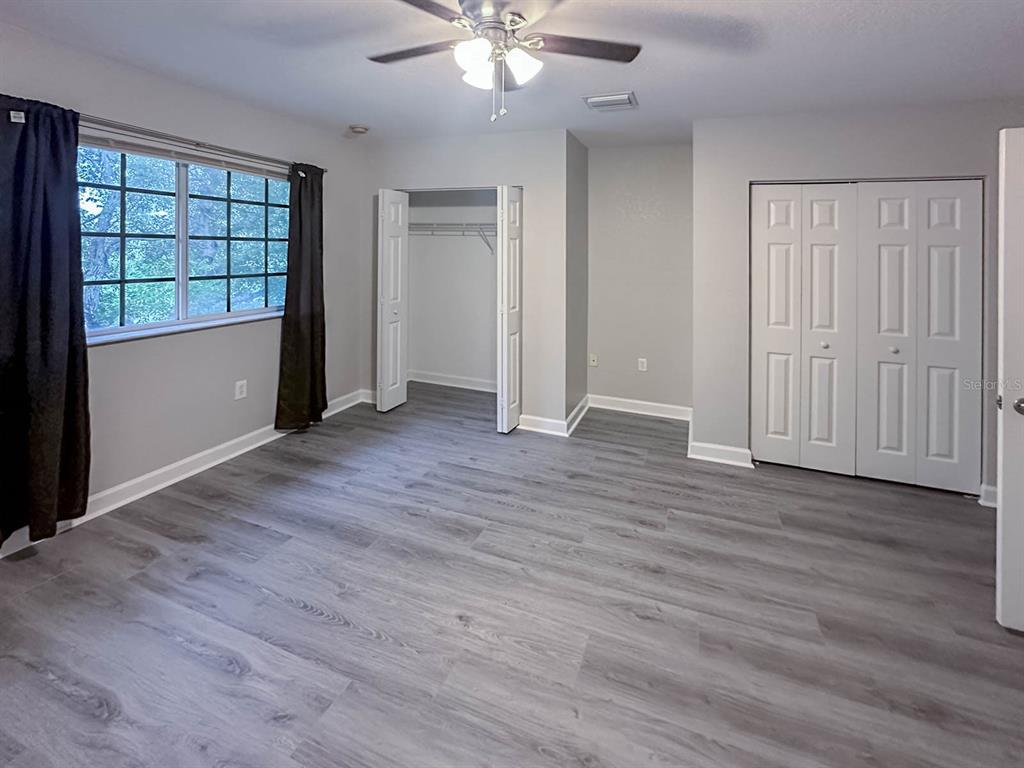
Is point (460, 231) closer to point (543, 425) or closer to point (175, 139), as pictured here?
point (543, 425)

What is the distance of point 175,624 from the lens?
211 cm

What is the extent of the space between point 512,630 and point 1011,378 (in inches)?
82.4

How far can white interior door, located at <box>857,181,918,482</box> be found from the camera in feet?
11.2

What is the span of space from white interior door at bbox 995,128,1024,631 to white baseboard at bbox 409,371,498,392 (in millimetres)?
4421

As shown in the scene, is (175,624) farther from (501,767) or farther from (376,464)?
(376,464)

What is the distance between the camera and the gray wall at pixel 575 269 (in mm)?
4402

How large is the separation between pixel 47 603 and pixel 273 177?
304 centimetres

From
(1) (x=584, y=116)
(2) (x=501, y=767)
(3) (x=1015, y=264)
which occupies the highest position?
(1) (x=584, y=116)

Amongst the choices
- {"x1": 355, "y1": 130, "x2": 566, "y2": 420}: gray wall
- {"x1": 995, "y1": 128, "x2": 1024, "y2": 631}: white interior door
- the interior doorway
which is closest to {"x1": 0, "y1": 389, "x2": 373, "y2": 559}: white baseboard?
the interior doorway

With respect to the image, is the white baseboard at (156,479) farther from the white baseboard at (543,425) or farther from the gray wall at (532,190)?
the gray wall at (532,190)

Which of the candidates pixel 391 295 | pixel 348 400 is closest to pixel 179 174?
pixel 391 295

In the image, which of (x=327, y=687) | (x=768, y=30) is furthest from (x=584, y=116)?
(x=327, y=687)

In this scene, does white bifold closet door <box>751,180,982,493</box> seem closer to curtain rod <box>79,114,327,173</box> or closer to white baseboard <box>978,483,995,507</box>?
white baseboard <box>978,483,995,507</box>

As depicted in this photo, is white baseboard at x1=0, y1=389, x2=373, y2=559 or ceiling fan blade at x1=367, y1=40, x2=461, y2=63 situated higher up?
ceiling fan blade at x1=367, y1=40, x2=461, y2=63
